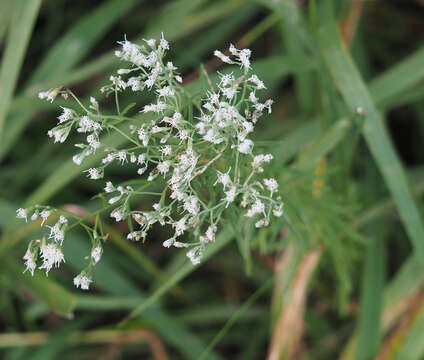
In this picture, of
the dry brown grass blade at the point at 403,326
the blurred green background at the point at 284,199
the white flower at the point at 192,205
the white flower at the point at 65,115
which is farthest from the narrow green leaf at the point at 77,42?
the dry brown grass blade at the point at 403,326

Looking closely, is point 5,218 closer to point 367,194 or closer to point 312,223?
point 312,223

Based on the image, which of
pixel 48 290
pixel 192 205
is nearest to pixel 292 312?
pixel 48 290

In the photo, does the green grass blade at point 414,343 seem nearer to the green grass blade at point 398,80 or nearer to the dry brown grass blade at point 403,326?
the dry brown grass blade at point 403,326

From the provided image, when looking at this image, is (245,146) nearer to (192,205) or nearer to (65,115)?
(192,205)

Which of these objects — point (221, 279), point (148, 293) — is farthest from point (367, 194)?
point (148, 293)

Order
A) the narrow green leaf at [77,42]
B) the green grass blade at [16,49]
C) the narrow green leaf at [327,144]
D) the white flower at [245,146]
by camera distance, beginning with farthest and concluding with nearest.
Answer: the narrow green leaf at [77,42], the green grass blade at [16,49], the narrow green leaf at [327,144], the white flower at [245,146]

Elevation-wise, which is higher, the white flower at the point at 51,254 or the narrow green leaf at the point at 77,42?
the narrow green leaf at the point at 77,42
